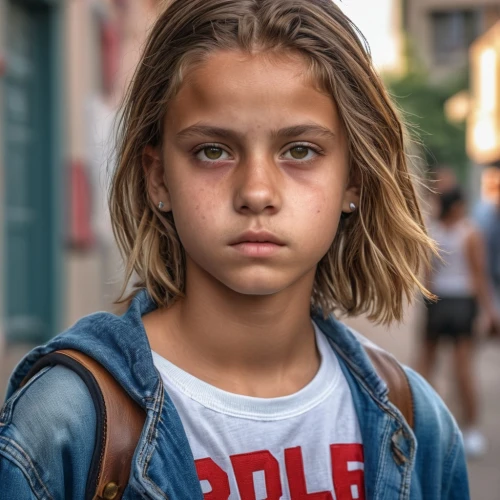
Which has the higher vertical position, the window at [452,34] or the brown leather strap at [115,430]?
the window at [452,34]

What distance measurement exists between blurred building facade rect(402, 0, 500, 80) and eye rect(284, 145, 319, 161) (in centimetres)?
5416

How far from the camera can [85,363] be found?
5.77 feet

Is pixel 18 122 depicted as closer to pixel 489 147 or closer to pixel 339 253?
pixel 339 253

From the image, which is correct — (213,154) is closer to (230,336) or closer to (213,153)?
(213,153)

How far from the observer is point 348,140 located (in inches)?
78.2

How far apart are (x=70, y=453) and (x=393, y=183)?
0.83 metres

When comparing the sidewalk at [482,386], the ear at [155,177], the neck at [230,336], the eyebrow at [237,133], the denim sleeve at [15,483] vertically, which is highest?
the eyebrow at [237,133]

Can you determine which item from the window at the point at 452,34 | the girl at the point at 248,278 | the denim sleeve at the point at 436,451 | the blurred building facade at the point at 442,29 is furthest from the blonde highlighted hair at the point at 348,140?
the window at the point at 452,34

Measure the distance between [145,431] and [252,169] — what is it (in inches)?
19.0

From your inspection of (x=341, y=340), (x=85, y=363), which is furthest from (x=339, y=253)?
(x=85, y=363)

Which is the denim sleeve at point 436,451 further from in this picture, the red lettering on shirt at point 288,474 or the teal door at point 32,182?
the teal door at point 32,182

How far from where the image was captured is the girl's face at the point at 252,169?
1.81m

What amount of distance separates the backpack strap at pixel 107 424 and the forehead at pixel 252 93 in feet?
1.55

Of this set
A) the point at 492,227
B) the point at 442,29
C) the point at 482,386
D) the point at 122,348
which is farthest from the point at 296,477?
the point at 442,29
